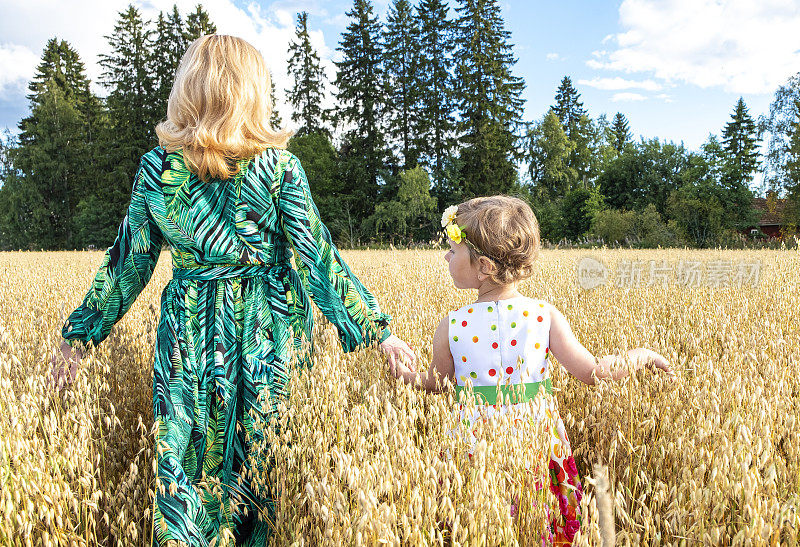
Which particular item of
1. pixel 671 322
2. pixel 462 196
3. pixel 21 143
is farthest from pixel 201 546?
pixel 21 143

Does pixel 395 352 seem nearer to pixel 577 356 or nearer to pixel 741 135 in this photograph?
pixel 577 356

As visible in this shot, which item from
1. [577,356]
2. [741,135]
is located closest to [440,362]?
[577,356]

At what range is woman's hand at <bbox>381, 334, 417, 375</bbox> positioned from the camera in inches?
77.6

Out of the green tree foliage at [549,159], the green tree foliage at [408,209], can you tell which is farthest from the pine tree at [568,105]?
the green tree foliage at [408,209]

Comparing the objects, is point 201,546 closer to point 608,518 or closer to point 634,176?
point 608,518

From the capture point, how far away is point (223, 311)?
1.80 metres

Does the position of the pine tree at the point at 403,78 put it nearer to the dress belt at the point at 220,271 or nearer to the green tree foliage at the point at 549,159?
the green tree foliage at the point at 549,159

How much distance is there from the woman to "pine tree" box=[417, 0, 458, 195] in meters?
35.6

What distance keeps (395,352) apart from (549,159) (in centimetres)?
5052

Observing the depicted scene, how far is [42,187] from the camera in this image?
41562mm

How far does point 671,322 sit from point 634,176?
47758mm

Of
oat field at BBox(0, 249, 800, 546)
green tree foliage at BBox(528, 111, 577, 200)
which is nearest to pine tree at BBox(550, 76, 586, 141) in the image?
green tree foliage at BBox(528, 111, 577, 200)

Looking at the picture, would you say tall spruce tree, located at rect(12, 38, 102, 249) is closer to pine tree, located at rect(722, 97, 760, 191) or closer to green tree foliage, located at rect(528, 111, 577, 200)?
green tree foliage, located at rect(528, 111, 577, 200)

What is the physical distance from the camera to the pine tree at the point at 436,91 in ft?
122
